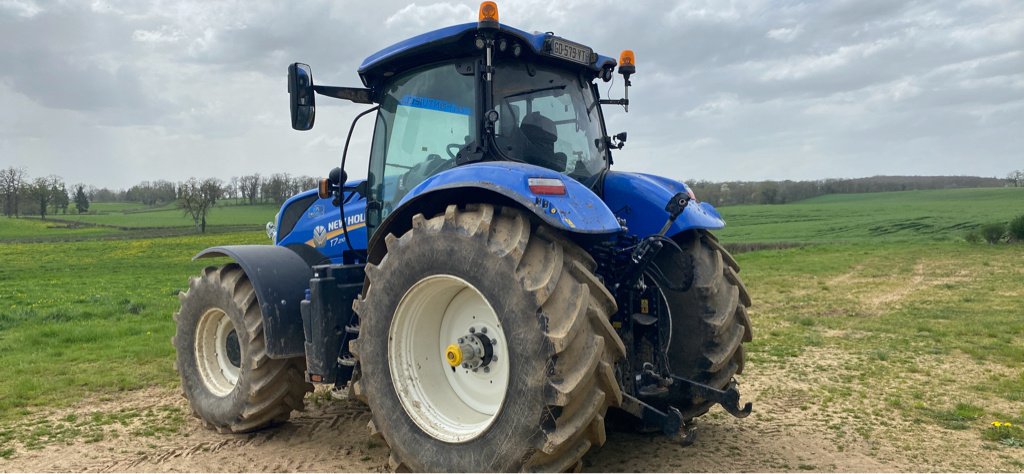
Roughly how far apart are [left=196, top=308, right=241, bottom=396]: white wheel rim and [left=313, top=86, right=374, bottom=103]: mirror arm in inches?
77.8

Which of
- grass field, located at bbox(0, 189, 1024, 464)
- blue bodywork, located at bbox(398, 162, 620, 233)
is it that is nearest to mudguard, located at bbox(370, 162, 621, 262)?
blue bodywork, located at bbox(398, 162, 620, 233)

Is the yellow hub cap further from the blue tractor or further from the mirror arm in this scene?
the mirror arm

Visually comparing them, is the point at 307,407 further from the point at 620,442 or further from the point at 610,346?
the point at 610,346

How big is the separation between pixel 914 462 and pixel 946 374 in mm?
3252

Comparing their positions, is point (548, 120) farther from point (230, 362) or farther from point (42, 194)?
point (42, 194)

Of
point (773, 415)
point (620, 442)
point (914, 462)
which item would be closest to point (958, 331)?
point (773, 415)

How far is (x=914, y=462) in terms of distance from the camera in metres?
4.55

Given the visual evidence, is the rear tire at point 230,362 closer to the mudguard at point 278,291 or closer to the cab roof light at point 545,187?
the mudguard at point 278,291

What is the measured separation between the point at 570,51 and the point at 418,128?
1.15 m

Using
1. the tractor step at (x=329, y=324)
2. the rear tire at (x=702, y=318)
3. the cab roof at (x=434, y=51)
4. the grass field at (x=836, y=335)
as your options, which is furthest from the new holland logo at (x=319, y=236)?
the rear tire at (x=702, y=318)

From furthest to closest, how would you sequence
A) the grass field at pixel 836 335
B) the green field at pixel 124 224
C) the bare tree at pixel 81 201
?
the bare tree at pixel 81 201 → the green field at pixel 124 224 → the grass field at pixel 836 335

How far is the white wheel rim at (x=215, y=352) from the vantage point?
5.74 metres

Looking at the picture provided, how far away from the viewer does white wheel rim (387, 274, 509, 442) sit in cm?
388

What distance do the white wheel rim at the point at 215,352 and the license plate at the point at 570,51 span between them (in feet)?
11.0
